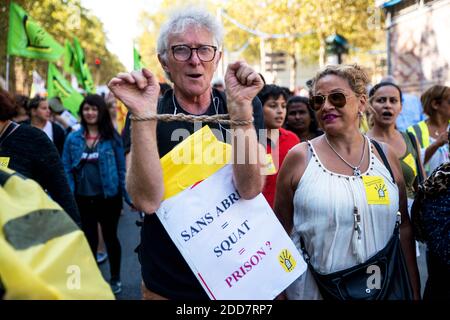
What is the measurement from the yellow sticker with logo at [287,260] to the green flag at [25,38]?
7.14 meters

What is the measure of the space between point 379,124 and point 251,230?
2.41 metres

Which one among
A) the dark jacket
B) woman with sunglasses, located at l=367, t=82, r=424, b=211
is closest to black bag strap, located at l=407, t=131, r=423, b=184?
woman with sunglasses, located at l=367, t=82, r=424, b=211

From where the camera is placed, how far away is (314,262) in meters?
2.04

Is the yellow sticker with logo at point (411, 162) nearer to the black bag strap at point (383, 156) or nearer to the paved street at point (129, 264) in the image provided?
the black bag strap at point (383, 156)

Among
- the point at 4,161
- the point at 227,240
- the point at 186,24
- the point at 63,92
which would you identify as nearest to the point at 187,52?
the point at 186,24

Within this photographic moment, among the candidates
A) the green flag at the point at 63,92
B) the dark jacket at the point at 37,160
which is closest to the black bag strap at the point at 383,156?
the dark jacket at the point at 37,160

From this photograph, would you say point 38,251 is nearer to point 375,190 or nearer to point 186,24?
point 186,24

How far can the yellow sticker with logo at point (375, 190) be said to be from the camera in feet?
6.57

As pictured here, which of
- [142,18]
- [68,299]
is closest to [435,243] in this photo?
[68,299]

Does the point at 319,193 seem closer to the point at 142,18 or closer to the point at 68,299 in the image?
the point at 68,299

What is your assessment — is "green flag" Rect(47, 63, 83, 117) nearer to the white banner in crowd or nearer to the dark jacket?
the dark jacket

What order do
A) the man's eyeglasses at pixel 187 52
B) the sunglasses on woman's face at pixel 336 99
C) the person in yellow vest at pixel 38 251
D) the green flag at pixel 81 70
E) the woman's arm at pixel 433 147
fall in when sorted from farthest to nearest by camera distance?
the green flag at pixel 81 70 < the woman's arm at pixel 433 147 < the sunglasses on woman's face at pixel 336 99 < the man's eyeglasses at pixel 187 52 < the person in yellow vest at pixel 38 251

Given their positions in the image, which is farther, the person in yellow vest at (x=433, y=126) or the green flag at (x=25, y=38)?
the green flag at (x=25, y=38)

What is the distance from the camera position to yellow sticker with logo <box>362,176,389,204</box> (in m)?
2.00
